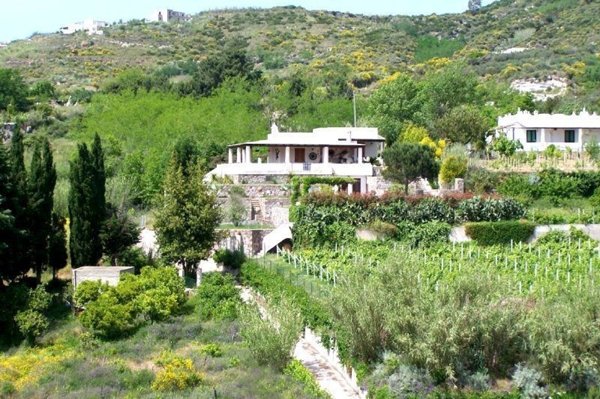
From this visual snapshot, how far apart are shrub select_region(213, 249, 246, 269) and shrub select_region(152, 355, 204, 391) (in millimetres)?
12775

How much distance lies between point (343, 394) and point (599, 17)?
319 ft

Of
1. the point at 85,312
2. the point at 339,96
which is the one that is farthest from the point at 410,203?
the point at 339,96

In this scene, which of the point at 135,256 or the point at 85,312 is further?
the point at 135,256

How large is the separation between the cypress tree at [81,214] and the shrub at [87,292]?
3277 mm

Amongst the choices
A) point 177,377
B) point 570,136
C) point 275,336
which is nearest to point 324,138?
point 570,136

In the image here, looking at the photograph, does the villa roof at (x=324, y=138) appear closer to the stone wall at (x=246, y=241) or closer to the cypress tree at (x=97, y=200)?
the stone wall at (x=246, y=241)

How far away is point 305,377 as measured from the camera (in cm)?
2367

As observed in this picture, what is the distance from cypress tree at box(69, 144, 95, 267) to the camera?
34.3m

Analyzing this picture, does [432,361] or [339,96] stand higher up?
[339,96]

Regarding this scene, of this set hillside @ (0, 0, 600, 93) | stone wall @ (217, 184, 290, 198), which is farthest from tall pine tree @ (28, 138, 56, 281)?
hillside @ (0, 0, 600, 93)

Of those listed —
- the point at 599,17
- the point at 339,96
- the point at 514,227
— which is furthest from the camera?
the point at 599,17

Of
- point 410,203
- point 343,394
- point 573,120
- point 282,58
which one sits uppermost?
point 282,58

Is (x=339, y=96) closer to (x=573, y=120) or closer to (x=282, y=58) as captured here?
(x=573, y=120)

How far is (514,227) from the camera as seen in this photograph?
3819 centimetres
